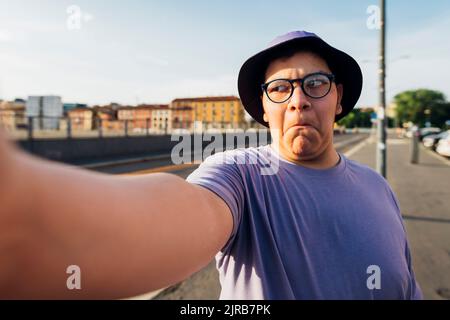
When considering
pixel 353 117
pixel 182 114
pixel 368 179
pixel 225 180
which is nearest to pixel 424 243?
Answer: pixel 353 117

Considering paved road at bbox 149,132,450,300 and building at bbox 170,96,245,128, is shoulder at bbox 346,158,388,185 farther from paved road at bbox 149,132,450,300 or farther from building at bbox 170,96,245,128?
paved road at bbox 149,132,450,300

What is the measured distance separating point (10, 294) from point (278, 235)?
0.86m

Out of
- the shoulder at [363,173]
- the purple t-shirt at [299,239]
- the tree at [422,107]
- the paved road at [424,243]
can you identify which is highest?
the tree at [422,107]

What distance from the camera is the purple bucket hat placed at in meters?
1.29

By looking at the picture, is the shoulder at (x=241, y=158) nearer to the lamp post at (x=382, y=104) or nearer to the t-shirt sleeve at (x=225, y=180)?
the t-shirt sleeve at (x=225, y=180)

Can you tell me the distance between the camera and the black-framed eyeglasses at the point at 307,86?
4.10 ft

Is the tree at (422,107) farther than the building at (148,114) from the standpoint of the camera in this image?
Yes

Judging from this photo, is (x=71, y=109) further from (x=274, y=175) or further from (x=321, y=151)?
(x=321, y=151)

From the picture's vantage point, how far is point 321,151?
1.34 metres

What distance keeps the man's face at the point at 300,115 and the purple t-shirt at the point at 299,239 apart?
84mm

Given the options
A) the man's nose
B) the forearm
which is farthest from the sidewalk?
the forearm

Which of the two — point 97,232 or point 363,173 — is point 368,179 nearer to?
point 363,173

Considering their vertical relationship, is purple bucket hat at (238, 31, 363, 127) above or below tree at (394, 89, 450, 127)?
below

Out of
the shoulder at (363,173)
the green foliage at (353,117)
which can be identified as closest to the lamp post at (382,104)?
the green foliage at (353,117)
